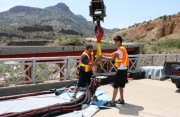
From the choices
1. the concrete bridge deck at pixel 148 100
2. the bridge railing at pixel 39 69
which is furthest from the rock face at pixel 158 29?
the concrete bridge deck at pixel 148 100

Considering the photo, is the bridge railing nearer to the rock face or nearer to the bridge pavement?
the bridge pavement

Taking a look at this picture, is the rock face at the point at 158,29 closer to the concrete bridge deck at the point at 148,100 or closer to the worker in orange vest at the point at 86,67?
the concrete bridge deck at the point at 148,100

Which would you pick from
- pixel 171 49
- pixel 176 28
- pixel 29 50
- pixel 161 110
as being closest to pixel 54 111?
pixel 161 110

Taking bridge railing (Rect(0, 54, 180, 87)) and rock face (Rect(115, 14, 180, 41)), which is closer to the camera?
bridge railing (Rect(0, 54, 180, 87))

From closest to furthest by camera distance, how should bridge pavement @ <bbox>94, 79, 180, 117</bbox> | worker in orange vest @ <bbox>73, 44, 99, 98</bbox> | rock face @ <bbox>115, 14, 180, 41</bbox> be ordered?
bridge pavement @ <bbox>94, 79, 180, 117</bbox>, worker in orange vest @ <bbox>73, 44, 99, 98</bbox>, rock face @ <bbox>115, 14, 180, 41</bbox>

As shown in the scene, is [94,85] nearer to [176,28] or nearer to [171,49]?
[171,49]

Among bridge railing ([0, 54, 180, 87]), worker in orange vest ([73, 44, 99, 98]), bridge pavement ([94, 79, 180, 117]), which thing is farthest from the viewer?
bridge railing ([0, 54, 180, 87])

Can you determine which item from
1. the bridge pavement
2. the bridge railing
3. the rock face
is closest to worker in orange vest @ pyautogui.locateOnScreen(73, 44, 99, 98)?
the bridge pavement

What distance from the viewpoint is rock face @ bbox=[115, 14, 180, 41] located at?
81.3m

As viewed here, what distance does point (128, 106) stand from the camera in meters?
9.14

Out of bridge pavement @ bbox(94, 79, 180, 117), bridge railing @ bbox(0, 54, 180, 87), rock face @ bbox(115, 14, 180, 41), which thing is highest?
rock face @ bbox(115, 14, 180, 41)

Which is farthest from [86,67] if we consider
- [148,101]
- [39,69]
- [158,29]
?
[158,29]

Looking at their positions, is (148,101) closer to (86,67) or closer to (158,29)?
(86,67)

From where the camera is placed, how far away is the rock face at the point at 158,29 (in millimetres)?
81350
